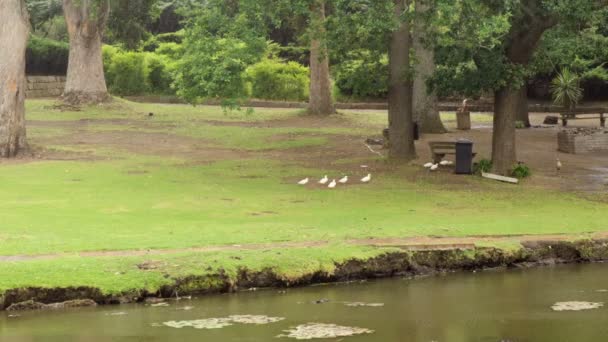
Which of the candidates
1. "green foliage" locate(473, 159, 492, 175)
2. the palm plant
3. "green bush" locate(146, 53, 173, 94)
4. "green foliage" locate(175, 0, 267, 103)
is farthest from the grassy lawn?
"green bush" locate(146, 53, 173, 94)

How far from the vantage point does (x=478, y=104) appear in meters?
51.0

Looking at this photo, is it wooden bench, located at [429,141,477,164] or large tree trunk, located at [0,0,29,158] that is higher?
large tree trunk, located at [0,0,29,158]

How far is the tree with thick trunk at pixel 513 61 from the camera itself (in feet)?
80.9

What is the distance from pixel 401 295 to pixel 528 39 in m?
11.2

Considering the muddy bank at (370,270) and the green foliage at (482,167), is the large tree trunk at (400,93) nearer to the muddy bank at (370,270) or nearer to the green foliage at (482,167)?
the green foliage at (482,167)

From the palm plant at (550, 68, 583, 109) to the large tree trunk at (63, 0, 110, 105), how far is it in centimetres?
1871

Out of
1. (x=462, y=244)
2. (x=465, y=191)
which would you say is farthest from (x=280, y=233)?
(x=465, y=191)

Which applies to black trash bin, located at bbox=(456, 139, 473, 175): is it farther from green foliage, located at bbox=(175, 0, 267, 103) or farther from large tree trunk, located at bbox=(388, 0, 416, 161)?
green foliage, located at bbox=(175, 0, 267, 103)

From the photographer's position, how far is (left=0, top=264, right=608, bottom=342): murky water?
13781 mm

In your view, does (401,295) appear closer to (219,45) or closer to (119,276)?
(119,276)

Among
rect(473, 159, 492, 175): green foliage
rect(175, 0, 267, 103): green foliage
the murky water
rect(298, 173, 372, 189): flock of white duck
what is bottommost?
the murky water

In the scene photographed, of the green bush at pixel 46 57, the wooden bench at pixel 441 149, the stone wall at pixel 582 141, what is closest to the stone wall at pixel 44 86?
the green bush at pixel 46 57

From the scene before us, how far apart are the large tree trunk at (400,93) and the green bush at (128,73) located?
93.9ft

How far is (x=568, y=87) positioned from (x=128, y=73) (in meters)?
22.0
